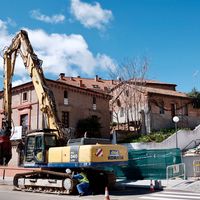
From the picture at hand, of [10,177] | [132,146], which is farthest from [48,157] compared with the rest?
[132,146]

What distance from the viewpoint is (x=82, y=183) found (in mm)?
14727

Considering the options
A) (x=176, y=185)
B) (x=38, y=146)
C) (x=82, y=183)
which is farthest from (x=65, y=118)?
(x=82, y=183)

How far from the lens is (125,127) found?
3875 cm

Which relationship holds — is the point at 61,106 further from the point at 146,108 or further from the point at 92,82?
the point at 92,82

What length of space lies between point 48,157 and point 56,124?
1.98m

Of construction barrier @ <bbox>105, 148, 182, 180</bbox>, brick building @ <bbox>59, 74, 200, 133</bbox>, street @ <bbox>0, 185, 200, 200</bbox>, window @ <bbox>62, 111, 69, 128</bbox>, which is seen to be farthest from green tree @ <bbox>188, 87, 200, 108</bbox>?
street @ <bbox>0, 185, 200, 200</bbox>

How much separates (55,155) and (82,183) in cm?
203

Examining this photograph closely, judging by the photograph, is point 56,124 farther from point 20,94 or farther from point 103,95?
point 103,95

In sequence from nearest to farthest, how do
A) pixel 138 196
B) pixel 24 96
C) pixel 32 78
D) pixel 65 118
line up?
pixel 138 196, pixel 32 78, pixel 65 118, pixel 24 96

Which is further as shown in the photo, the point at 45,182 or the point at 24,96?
the point at 24,96

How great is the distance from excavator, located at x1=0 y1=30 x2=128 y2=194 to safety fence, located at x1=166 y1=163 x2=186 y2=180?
3680 mm

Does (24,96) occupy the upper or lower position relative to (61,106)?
upper

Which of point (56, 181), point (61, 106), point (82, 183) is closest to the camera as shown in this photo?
point (82, 183)

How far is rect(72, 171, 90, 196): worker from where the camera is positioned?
14.5 metres
